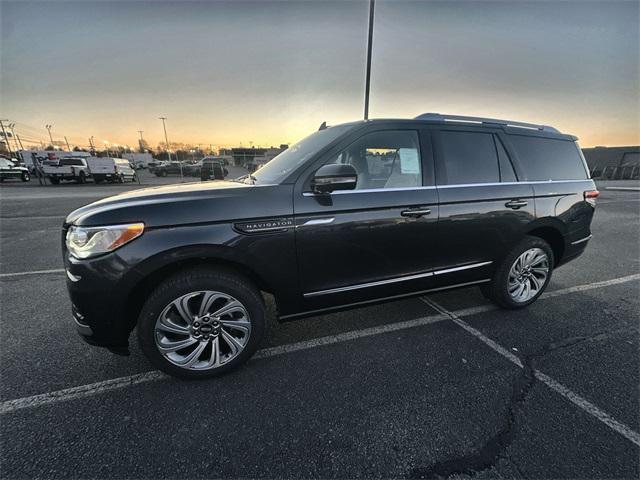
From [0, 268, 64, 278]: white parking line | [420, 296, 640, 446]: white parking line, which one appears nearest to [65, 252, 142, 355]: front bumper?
[420, 296, 640, 446]: white parking line


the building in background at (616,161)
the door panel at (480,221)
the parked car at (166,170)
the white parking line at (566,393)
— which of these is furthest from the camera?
the parked car at (166,170)

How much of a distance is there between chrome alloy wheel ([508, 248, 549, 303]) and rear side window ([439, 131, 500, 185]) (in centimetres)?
97

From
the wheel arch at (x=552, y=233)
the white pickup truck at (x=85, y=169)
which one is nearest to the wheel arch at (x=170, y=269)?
the wheel arch at (x=552, y=233)

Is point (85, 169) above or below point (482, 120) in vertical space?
below

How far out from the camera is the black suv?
6.55 feet

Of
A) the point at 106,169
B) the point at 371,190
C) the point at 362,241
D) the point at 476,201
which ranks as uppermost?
the point at 371,190

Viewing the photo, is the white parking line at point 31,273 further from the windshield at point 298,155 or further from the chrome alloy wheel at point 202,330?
the windshield at point 298,155

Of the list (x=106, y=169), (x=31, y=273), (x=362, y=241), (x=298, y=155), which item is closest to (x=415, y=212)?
(x=362, y=241)

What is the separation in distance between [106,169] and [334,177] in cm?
2735

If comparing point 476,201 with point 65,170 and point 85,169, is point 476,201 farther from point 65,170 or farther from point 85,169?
point 85,169

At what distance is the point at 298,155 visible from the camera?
2732 millimetres

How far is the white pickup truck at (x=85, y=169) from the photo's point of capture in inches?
846

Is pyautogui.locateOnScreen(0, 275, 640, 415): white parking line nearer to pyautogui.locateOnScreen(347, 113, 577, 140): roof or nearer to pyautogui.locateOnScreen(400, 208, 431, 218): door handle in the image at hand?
pyautogui.locateOnScreen(400, 208, 431, 218): door handle

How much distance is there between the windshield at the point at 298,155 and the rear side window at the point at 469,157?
3.29 feet
